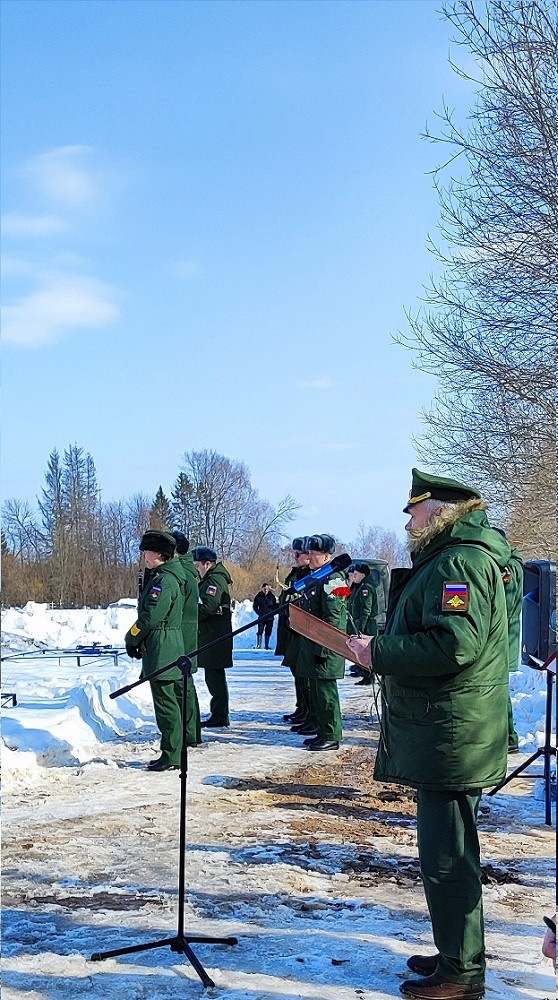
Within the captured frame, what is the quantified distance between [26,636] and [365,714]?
1687 cm

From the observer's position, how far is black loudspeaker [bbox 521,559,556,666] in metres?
8.02

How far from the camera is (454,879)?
3812 mm

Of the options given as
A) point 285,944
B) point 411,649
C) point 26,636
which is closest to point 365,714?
point 285,944

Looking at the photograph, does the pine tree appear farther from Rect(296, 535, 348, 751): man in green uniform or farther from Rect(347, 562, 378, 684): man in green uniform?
Rect(296, 535, 348, 751): man in green uniform

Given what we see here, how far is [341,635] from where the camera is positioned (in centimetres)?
422

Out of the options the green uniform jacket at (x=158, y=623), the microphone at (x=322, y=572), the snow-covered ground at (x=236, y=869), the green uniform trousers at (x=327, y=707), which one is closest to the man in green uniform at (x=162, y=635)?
the green uniform jacket at (x=158, y=623)

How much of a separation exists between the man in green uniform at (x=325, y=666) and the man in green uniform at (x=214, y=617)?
1.30m

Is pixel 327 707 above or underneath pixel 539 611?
underneath

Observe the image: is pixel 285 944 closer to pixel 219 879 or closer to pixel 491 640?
pixel 219 879

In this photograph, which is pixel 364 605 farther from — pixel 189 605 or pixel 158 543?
pixel 158 543

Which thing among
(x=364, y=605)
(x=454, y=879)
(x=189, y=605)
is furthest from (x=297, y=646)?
(x=454, y=879)

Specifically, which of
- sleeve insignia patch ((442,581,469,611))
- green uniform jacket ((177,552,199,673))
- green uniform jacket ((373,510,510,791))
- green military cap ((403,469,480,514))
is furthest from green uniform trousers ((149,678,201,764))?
sleeve insignia patch ((442,581,469,611))

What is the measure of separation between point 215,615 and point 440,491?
7.28m

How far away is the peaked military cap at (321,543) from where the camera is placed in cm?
1004
